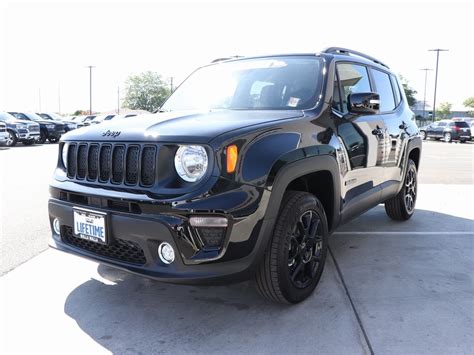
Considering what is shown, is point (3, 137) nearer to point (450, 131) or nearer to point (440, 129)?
point (450, 131)

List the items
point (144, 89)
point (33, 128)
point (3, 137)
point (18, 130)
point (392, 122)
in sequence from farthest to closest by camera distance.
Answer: point (144, 89) → point (33, 128) → point (18, 130) → point (3, 137) → point (392, 122)

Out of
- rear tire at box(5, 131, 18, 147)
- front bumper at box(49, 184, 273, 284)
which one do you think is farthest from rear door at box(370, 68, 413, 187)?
rear tire at box(5, 131, 18, 147)

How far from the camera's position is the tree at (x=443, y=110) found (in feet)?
282

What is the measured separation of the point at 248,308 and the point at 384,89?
9.93 ft

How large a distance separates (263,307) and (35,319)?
1543 millimetres

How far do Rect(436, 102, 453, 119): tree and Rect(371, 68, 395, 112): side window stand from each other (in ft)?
286

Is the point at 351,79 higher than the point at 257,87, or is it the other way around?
the point at 351,79

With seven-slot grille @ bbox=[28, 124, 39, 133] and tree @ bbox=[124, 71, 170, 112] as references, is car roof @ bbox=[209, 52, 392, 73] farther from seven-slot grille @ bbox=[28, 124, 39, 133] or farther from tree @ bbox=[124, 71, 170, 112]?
tree @ bbox=[124, 71, 170, 112]

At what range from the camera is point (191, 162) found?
2590mm

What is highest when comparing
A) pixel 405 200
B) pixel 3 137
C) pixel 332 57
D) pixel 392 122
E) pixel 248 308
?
pixel 332 57

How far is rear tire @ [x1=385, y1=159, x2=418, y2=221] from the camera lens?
546 centimetres

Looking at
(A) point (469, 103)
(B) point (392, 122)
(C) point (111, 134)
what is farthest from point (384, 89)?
(A) point (469, 103)

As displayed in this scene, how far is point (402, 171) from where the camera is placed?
16.8 feet

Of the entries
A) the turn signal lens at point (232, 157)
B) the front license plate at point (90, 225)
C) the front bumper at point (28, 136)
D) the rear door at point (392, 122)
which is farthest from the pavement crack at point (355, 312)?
the front bumper at point (28, 136)
